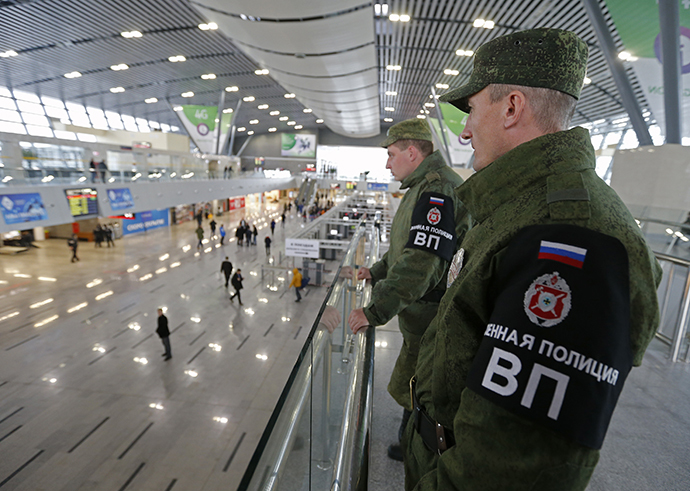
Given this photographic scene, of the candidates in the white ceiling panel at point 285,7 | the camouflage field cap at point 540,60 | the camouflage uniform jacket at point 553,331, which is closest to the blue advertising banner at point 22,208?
the white ceiling panel at point 285,7

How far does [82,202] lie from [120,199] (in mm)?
2490

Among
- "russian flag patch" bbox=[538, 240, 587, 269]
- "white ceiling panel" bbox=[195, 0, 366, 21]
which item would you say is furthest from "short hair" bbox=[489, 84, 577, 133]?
"white ceiling panel" bbox=[195, 0, 366, 21]

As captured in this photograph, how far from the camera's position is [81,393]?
315 inches

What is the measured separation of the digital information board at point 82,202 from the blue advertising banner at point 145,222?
1078 cm

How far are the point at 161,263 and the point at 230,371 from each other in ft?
40.0

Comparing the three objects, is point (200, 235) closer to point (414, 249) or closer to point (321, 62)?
point (321, 62)

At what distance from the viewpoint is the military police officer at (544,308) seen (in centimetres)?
77

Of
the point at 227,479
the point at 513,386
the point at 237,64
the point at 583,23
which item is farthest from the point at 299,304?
the point at 237,64

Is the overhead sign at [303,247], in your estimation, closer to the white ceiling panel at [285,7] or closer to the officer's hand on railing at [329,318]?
the white ceiling panel at [285,7]

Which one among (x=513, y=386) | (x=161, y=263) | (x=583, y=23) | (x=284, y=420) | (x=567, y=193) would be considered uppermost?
(x=583, y=23)

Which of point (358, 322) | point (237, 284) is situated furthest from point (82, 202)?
point (358, 322)

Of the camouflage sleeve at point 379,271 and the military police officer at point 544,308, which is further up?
the military police officer at point 544,308

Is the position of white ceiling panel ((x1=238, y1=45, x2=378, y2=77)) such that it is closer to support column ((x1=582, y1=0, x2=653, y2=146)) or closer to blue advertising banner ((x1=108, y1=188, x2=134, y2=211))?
blue advertising banner ((x1=108, y1=188, x2=134, y2=211))

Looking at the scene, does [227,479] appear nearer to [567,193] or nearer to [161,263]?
[567,193]
